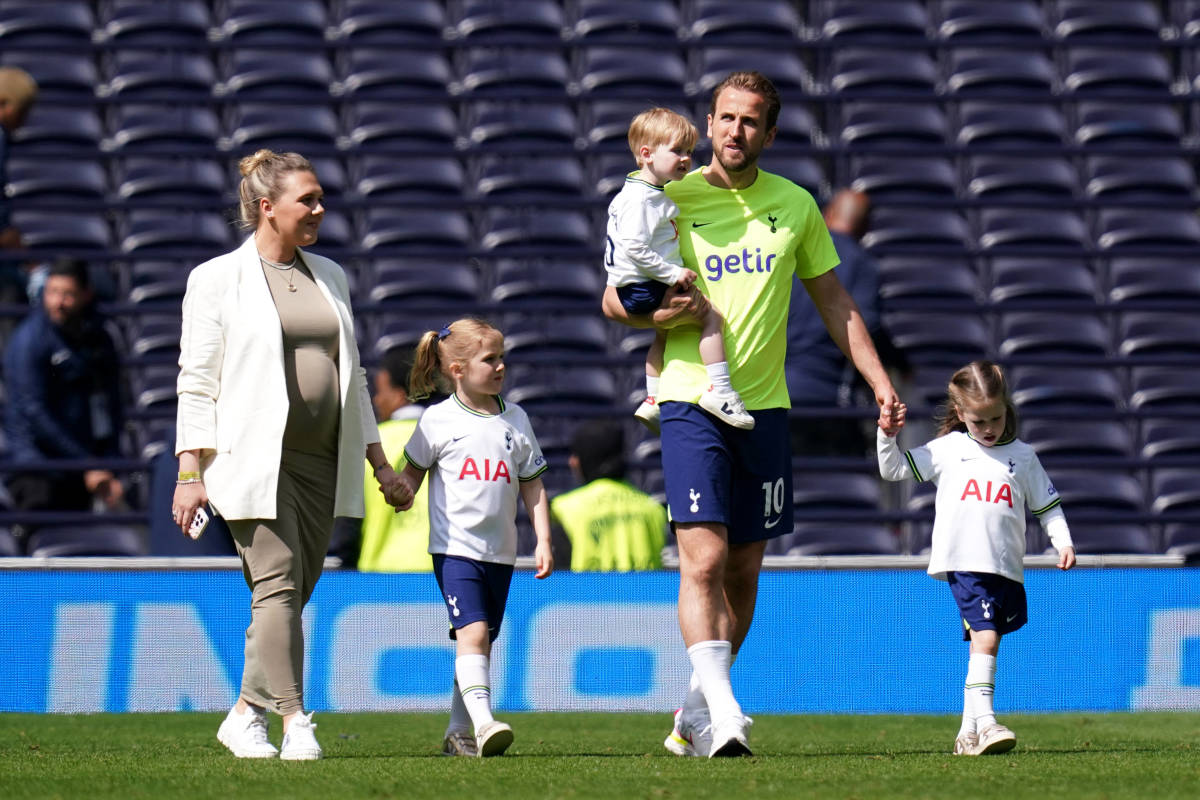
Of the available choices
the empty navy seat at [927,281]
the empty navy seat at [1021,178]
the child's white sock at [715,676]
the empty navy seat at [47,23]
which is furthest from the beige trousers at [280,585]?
the empty navy seat at [47,23]

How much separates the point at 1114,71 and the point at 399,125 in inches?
192

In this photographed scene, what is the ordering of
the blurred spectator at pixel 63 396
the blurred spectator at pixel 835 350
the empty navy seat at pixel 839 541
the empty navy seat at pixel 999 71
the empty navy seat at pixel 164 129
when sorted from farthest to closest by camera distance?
the empty navy seat at pixel 999 71, the empty navy seat at pixel 164 129, the empty navy seat at pixel 839 541, the blurred spectator at pixel 835 350, the blurred spectator at pixel 63 396

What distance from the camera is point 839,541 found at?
912cm

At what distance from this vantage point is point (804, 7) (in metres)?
12.0

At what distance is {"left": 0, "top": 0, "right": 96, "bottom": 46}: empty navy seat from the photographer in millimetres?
11742

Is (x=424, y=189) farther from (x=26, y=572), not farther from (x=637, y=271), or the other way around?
(x=637, y=271)

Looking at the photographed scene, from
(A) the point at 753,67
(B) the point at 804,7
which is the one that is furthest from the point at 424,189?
(B) the point at 804,7

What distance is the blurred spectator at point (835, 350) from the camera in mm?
8828

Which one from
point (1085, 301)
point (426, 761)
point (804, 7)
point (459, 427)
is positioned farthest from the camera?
point (804, 7)

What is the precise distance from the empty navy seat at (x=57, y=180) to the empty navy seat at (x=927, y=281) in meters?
5.14

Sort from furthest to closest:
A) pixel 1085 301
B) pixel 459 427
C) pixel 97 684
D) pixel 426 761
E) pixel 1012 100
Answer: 1. pixel 1012 100
2. pixel 1085 301
3. pixel 97 684
4. pixel 459 427
5. pixel 426 761

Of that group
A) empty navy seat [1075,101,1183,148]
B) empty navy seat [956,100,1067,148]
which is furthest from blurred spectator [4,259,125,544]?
empty navy seat [1075,101,1183,148]

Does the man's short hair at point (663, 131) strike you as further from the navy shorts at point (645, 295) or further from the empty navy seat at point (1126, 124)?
the empty navy seat at point (1126, 124)

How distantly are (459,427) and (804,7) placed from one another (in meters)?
7.88
